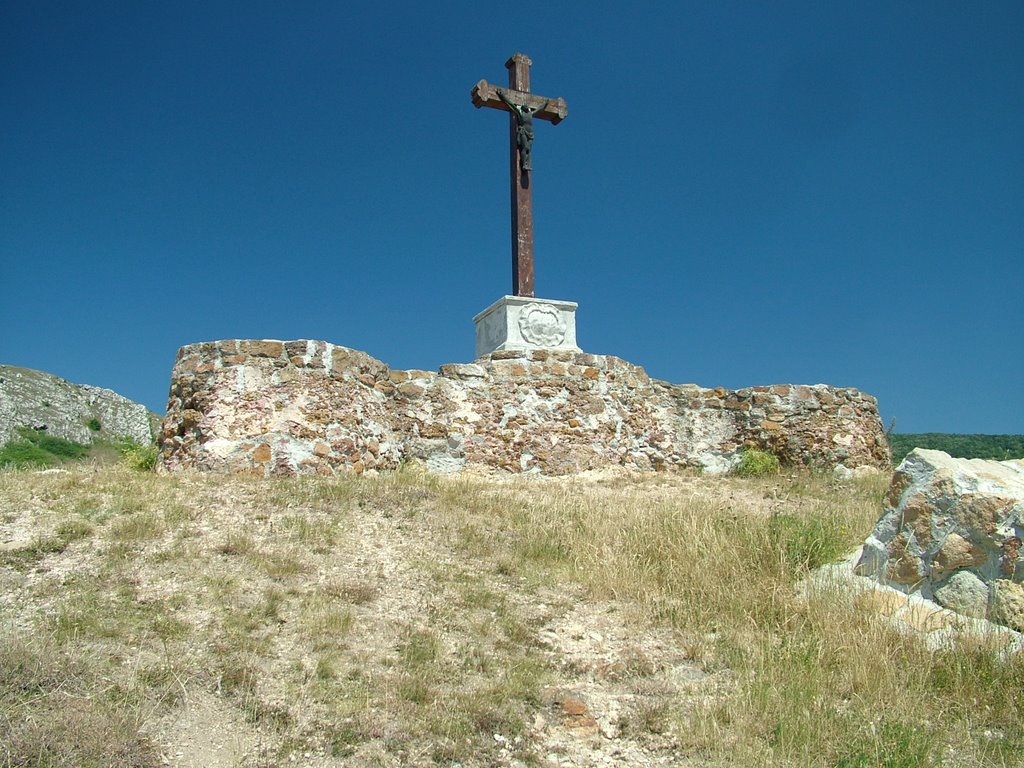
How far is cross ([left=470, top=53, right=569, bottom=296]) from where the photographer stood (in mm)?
12039

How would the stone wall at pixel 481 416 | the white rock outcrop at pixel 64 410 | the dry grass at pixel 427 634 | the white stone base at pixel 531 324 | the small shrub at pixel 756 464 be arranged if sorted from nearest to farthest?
1. the dry grass at pixel 427 634
2. the stone wall at pixel 481 416
3. the white stone base at pixel 531 324
4. the small shrub at pixel 756 464
5. the white rock outcrop at pixel 64 410

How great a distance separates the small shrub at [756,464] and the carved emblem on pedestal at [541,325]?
331 centimetres

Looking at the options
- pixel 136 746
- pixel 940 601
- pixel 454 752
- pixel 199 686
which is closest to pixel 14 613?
pixel 199 686

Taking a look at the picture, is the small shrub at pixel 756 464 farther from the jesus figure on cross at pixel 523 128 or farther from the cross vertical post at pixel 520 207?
the jesus figure on cross at pixel 523 128

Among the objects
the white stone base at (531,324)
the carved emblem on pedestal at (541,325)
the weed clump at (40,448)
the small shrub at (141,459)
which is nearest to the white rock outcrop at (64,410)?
the weed clump at (40,448)

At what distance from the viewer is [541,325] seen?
1138 centimetres

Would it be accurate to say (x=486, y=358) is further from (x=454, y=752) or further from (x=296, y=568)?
(x=454, y=752)

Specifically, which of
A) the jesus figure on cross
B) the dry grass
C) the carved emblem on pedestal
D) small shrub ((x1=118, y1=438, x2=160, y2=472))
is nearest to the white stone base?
the carved emblem on pedestal

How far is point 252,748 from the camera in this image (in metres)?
3.61

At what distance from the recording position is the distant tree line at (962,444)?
1425 cm

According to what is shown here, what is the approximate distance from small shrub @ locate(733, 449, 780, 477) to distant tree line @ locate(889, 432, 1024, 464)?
310cm

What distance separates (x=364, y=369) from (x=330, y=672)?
594cm

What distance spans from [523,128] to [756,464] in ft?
20.9

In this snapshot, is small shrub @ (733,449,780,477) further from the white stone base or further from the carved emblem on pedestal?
the carved emblem on pedestal
